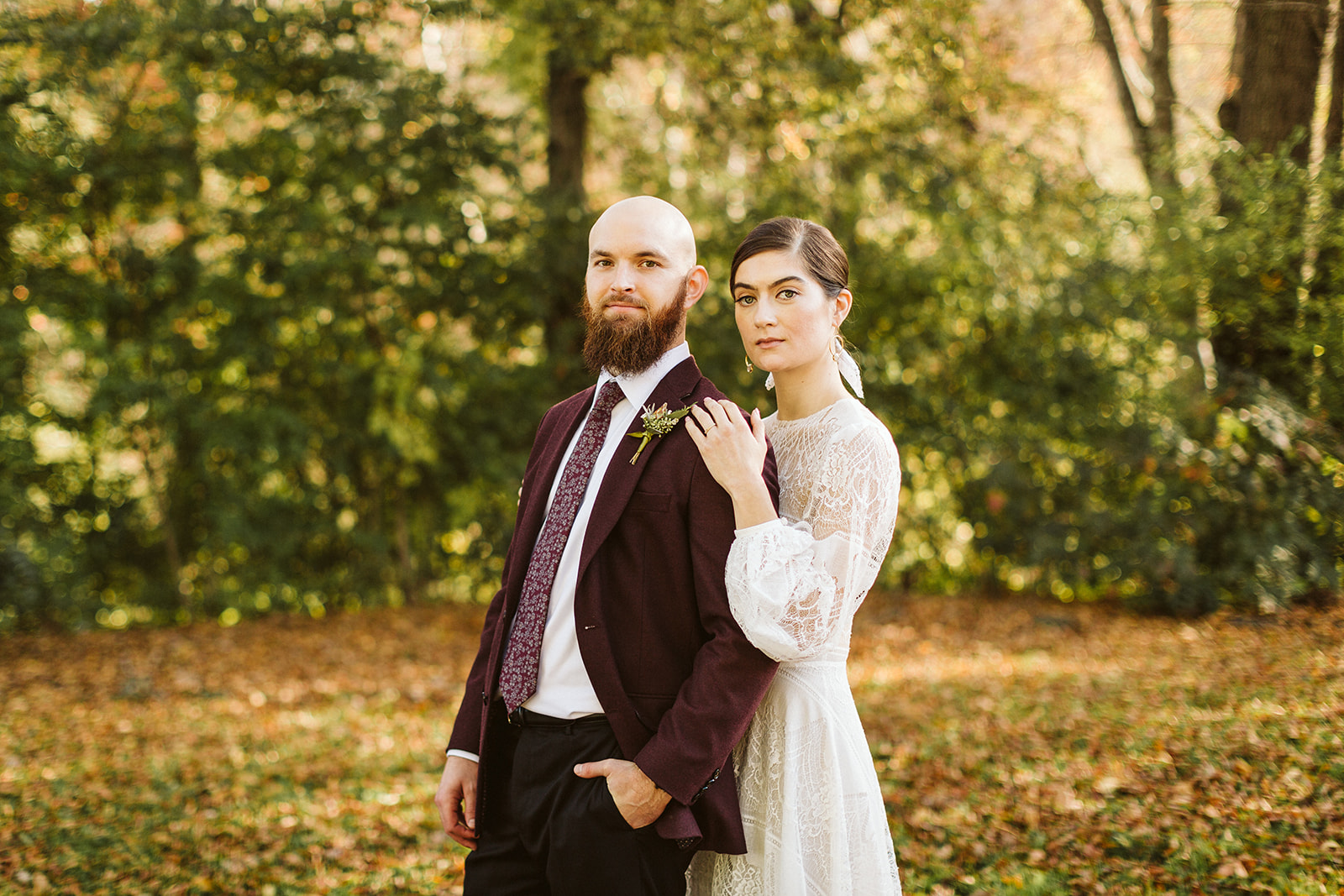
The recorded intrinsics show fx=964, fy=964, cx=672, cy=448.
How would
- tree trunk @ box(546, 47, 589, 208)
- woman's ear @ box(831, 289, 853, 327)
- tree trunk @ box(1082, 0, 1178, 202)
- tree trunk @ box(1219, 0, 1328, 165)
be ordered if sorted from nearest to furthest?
1. woman's ear @ box(831, 289, 853, 327)
2. tree trunk @ box(1219, 0, 1328, 165)
3. tree trunk @ box(1082, 0, 1178, 202)
4. tree trunk @ box(546, 47, 589, 208)

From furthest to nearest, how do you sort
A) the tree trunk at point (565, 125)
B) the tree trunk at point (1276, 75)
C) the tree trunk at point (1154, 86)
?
the tree trunk at point (565, 125), the tree trunk at point (1154, 86), the tree trunk at point (1276, 75)

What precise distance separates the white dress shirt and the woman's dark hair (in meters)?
0.29

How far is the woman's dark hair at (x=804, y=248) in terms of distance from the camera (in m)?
2.30

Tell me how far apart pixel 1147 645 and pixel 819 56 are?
537cm

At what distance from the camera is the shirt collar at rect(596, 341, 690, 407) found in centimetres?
231

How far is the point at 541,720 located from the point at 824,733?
65 cm

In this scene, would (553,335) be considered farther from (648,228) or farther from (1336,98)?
(648,228)

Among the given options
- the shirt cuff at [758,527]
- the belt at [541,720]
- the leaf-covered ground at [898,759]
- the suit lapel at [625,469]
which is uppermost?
the suit lapel at [625,469]

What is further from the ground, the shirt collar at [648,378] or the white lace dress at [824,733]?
the shirt collar at [648,378]

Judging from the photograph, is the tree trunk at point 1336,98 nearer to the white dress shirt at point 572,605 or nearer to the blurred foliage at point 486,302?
the blurred foliage at point 486,302

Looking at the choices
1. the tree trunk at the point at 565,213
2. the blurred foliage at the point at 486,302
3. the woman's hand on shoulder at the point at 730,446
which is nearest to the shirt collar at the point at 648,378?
the woman's hand on shoulder at the point at 730,446

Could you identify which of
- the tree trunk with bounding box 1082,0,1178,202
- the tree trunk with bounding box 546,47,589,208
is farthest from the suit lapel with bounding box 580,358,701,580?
the tree trunk with bounding box 1082,0,1178,202

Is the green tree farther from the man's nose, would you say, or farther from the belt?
the belt

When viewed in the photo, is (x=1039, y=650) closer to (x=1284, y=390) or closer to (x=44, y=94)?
(x=1284, y=390)
